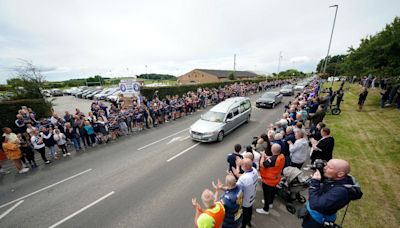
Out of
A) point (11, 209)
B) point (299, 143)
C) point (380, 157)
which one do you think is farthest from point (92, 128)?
point (380, 157)

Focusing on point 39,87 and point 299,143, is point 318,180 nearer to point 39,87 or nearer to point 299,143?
point 299,143


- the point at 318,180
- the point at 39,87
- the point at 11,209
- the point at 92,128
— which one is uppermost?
the point at 39,87

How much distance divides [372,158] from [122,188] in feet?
30.9

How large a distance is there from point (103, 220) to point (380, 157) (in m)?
9.86

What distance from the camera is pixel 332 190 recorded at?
6.95 ft

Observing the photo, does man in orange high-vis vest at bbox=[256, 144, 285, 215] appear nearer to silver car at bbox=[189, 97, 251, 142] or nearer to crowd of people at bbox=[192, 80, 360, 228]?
crowd of people at bbox=[192, 80, 360, 228]

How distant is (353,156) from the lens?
636cm

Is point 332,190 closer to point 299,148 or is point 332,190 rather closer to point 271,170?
point 271,170

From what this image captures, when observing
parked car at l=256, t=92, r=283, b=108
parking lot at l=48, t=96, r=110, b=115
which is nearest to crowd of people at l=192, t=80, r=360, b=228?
parked car at l=256, t=92, r=283, b=108

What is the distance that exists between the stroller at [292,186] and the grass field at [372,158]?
3.28ft

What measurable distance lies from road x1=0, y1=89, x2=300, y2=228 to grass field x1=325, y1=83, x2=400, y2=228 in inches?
73.8

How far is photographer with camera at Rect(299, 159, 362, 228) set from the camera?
207 cm

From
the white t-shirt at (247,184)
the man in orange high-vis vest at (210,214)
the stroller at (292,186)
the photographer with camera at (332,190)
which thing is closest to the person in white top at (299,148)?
the stroller at (292,186)

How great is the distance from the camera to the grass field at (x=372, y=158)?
12.5 feet
